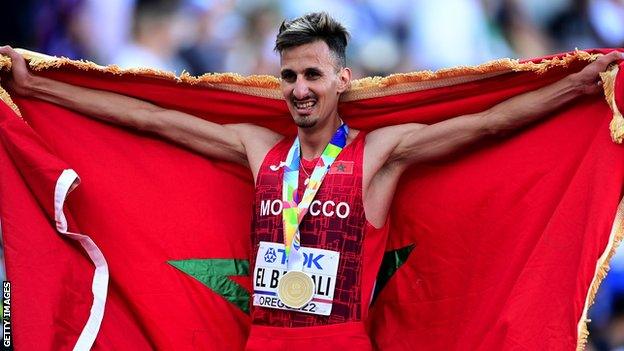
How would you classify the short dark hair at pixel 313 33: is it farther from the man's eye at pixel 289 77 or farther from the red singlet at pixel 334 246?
the red singlet at pixel 334 246

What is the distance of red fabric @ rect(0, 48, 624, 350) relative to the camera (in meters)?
3.88

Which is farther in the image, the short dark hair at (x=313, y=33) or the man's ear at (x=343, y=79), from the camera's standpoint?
the man's ear at (x=343, y=79)

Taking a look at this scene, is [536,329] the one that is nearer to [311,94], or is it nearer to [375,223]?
[375,223]

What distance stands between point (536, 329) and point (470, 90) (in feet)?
3.33

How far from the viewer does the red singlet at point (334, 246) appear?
4.11 metres

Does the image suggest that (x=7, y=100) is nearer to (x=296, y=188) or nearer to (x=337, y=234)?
(x=296, y=188)

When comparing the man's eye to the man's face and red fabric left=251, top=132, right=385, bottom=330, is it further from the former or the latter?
red fabric left=251, top=132, right=385, bottom=330

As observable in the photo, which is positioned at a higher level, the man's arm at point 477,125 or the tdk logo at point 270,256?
the man's arm at point 477,125

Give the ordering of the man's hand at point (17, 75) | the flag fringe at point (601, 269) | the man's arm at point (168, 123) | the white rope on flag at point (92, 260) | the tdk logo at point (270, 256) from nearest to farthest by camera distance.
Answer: the flag fringe at point (601, 269)
the white rope on flag at point (92, 260)
the tdk logo at point (270, 256)
the man's hand at point (17, 75)
the man's arm at point (168, 123)

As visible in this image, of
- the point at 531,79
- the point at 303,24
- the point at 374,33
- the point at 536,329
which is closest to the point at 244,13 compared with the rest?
the point at 374,33

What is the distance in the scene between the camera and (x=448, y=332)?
4254 mm

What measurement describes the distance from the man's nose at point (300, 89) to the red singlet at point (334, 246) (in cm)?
27

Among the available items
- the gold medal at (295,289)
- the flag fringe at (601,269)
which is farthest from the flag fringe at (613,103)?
the gold medal at (295,289)

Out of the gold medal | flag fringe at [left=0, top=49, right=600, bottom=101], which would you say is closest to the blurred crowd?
flag fringe at [left=0, top=49, right=600, bottom=101]
